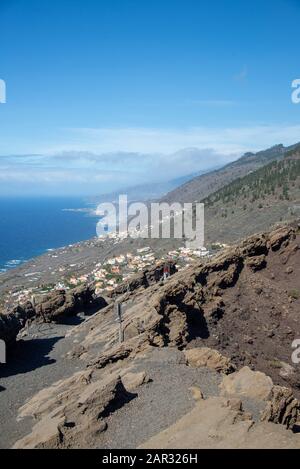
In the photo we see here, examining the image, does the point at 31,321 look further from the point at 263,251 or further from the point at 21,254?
the point at 21,254

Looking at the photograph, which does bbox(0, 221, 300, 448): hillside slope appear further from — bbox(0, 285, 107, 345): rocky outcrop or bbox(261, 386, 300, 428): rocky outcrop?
bbox(0, 285, 107, 345): rocky outcrop

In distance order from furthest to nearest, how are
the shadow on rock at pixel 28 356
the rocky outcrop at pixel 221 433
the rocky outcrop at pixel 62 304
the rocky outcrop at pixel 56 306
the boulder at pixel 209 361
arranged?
the rocky outcrop at pixel 62 304 → the rocky outcrop at pixel 56 306 → the shadow on rock at pixel 28 356 → the boulder at pixel 209 361 → the rocky outcrop at pixel 221 433

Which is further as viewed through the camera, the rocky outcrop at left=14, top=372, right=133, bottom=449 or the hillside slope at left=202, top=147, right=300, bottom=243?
the hillside slope at left=202, top=147, right=300, bottom=243

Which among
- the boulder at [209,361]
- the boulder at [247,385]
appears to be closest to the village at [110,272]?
the boulder at [209,361]

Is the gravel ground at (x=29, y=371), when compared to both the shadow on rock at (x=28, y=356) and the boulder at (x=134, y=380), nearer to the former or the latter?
the shadow on rock at (x=28, y=356)

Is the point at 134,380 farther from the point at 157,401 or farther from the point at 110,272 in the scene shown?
the point at 110,272

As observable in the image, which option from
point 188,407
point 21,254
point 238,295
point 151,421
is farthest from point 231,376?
point 21,254

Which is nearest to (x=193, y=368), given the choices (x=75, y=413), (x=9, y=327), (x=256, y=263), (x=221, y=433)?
(x=75, y=413)

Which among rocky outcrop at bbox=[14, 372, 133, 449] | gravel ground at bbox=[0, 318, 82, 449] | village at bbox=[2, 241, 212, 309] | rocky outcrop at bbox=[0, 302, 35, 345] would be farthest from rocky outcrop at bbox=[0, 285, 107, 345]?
village at bbox=[2, 241, 212, 309]

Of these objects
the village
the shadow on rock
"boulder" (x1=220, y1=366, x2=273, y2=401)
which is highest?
Result: "boulder" (x1=220, y1=366, x2=273, y2=401)
